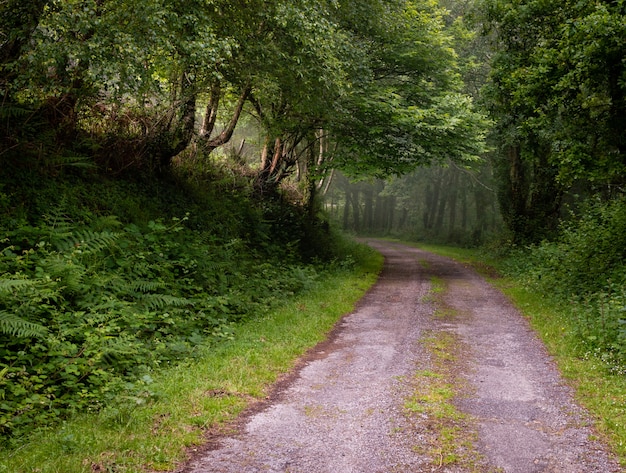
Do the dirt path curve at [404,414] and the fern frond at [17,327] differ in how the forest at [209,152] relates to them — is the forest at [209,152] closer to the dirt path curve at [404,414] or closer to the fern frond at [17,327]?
the fern frond at [17,327]

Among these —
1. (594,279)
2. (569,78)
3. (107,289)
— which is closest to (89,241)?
(107,289)

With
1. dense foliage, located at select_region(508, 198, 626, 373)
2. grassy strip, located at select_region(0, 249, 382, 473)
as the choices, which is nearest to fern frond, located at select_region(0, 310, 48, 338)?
grassy strip, located at select_region(0, 249, 382, 473)

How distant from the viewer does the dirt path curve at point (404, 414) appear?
4.81 metres

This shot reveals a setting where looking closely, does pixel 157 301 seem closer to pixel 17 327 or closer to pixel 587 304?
pixel 17 327

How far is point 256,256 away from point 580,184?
62.5 ft

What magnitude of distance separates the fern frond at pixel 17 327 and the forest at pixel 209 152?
0.03m

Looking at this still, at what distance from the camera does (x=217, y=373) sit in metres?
7.10

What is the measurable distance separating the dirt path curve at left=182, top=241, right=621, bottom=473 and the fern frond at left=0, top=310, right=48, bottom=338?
2.74 m

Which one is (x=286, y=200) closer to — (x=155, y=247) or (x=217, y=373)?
(x=155, y=247)

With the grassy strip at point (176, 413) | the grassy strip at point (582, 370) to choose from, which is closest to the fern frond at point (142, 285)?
the grassy strip at point (176, 413)

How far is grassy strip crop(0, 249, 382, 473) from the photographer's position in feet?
15.0

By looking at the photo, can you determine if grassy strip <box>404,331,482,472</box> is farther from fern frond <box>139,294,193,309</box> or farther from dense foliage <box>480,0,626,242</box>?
dense foliage <box>480,0,626,242</box>

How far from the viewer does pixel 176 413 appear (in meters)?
5.73

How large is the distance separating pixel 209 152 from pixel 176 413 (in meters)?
11.7
